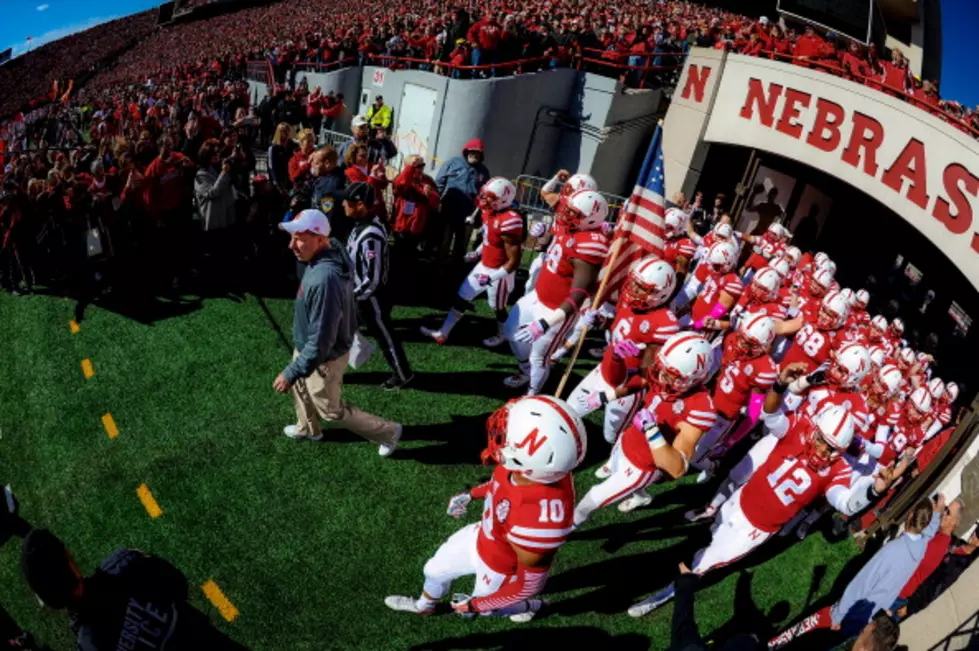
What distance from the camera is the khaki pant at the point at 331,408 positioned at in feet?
18.3

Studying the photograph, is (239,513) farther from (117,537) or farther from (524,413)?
(524,413)

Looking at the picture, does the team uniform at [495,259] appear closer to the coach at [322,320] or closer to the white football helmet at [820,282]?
the coach at [322,320]

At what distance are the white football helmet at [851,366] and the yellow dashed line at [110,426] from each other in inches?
278

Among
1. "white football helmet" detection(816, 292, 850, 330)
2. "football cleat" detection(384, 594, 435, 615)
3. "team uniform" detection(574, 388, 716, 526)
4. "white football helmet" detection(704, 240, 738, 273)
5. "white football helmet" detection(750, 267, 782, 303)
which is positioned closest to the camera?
"team uniform" detection(574, 388, 716, 526)

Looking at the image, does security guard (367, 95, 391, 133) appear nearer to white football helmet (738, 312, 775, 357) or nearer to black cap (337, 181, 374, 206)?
black cap (337, 181, 374, 206)

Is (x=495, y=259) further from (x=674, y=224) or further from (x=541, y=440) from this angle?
(x=541, y=440)

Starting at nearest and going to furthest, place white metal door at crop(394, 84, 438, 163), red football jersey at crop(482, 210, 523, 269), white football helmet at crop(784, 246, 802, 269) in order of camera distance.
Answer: red football jersey at crop(482, 210, 523, 269) → white football helmet at crop(784, 246, 802, 269) → white metal door at crop(394, 84, 438, 163)

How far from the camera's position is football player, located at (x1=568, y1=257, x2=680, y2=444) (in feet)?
19.2

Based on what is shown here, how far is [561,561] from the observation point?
217 inches

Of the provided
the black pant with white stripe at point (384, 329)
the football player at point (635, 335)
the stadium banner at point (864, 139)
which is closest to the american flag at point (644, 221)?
the football player at point (635, 335)

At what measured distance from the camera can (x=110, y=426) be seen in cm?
648

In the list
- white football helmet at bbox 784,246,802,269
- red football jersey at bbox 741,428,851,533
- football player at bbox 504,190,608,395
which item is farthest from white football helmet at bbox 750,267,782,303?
red football jersey at bbox 741,428,851,533

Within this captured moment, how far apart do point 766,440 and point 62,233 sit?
9106 mm

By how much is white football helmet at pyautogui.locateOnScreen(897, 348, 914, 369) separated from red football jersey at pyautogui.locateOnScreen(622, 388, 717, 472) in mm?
5409
